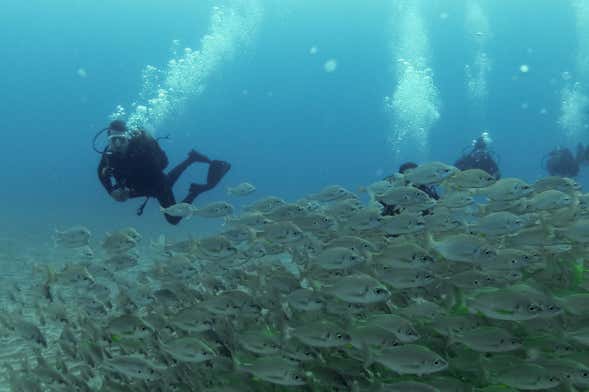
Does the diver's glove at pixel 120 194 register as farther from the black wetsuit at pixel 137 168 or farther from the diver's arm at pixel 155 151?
the diver's arm at pixel 155 151

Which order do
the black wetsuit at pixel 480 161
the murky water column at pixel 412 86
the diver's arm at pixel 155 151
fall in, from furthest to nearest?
1. the murky water column at pixel 412 86
2. the black wetsuit at pixel 480 161
3. the diver's arm at pixel 155 151

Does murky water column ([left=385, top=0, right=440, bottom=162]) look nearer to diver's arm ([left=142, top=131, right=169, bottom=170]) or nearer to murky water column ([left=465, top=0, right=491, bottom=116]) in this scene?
murky water column ([left=465, top=0, right=491, bottom=116])

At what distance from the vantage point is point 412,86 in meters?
48.8

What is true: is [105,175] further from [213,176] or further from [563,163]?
[563,163]

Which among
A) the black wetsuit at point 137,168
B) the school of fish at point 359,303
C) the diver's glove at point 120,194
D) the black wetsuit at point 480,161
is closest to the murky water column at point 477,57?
the black wetsuit at point 480,161

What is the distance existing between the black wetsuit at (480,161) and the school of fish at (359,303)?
273 inches

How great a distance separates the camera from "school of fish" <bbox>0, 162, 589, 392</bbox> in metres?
3.79

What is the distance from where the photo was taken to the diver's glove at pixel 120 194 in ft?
33.9

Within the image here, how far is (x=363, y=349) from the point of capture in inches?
158

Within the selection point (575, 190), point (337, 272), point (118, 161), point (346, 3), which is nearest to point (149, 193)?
point (118, 161)

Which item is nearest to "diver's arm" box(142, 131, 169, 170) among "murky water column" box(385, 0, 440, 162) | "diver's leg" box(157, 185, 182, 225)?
"diver's leg" box(157, 185, 182, 225)

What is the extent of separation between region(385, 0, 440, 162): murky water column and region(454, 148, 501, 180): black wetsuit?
76.4 ft

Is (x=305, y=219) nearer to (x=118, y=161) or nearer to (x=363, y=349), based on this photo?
(x=363, y=349)

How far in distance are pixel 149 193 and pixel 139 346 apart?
6120mm
